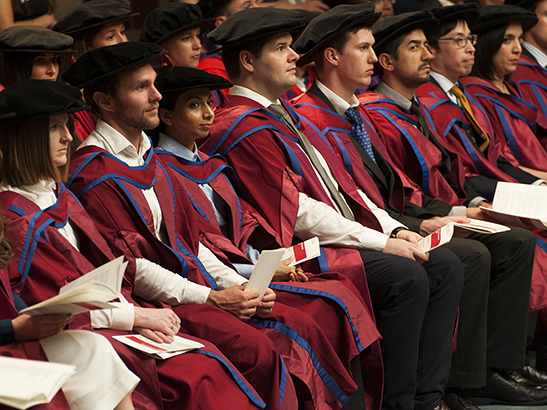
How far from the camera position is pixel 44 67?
3.24m

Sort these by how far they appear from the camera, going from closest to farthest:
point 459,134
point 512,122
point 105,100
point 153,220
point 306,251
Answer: point 153,220 → point 105,100 → point 306,251 → point 459,134 → point 512,122

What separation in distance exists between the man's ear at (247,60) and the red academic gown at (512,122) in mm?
2097

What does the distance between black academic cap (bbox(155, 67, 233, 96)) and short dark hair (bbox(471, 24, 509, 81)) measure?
284 centimetres

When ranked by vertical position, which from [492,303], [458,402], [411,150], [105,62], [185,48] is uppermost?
[105,62]

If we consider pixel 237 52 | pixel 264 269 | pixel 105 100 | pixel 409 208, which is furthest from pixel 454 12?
pixel 264 269

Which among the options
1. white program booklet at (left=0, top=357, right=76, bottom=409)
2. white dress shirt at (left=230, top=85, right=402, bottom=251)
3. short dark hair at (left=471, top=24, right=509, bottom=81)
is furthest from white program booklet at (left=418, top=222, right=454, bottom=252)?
short dark hair at (left=471, top=24, right=509, bottom=81)

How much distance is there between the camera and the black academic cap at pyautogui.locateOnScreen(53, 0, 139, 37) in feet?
12.3

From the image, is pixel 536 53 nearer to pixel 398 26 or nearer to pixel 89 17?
pixel 398 26

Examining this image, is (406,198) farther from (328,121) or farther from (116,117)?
(116,117)

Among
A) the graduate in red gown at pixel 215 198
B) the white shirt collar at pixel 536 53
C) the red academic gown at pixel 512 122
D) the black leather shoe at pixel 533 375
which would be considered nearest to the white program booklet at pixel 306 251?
the graduate in red gown at pixel 215 198

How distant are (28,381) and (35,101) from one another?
0.92 m

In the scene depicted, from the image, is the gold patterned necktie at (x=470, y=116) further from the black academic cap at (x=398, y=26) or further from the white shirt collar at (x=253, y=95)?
the white shirt collar at (x=253, y=95)

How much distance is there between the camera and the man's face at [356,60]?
3.85m

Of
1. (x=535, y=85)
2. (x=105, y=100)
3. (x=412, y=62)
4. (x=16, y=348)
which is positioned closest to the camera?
(x=16, y=348)
